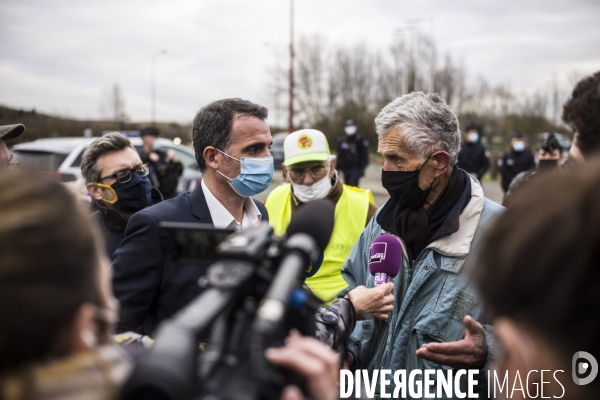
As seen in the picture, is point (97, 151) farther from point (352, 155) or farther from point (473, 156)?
point (352, 155)

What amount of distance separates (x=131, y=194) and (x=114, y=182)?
0.56ft

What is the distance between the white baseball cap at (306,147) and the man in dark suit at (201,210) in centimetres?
157

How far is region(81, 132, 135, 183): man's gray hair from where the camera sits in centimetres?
411

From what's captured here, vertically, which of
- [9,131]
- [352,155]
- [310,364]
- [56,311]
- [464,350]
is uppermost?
[9,131]

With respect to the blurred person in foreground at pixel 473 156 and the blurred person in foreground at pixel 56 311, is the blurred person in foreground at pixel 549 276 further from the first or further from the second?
the blurred person in foreground at pixel 473 156

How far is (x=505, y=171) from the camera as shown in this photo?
42.6ft

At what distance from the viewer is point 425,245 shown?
105 inches

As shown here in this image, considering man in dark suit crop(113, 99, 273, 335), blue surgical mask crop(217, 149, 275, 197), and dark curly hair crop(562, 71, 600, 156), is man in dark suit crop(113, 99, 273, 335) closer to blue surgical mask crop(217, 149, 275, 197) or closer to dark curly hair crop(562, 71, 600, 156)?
blue surgical mask crop(217, 149, 275, 197)

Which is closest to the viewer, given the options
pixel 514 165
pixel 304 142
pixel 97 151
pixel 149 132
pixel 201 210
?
pixel 201 210

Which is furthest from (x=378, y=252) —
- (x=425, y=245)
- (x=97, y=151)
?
(x=97, y=151)

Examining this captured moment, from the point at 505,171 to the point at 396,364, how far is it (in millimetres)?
11430

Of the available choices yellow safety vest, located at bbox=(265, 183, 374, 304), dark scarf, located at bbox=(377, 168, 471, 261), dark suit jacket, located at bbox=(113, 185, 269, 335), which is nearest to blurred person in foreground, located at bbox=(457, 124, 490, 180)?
yellow safety vest, located at bbox=(265, 183, 374, 304)

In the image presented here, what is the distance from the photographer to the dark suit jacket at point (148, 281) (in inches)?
Answer: 95.0

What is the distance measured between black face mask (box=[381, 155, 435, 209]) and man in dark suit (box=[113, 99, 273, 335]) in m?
0.80
